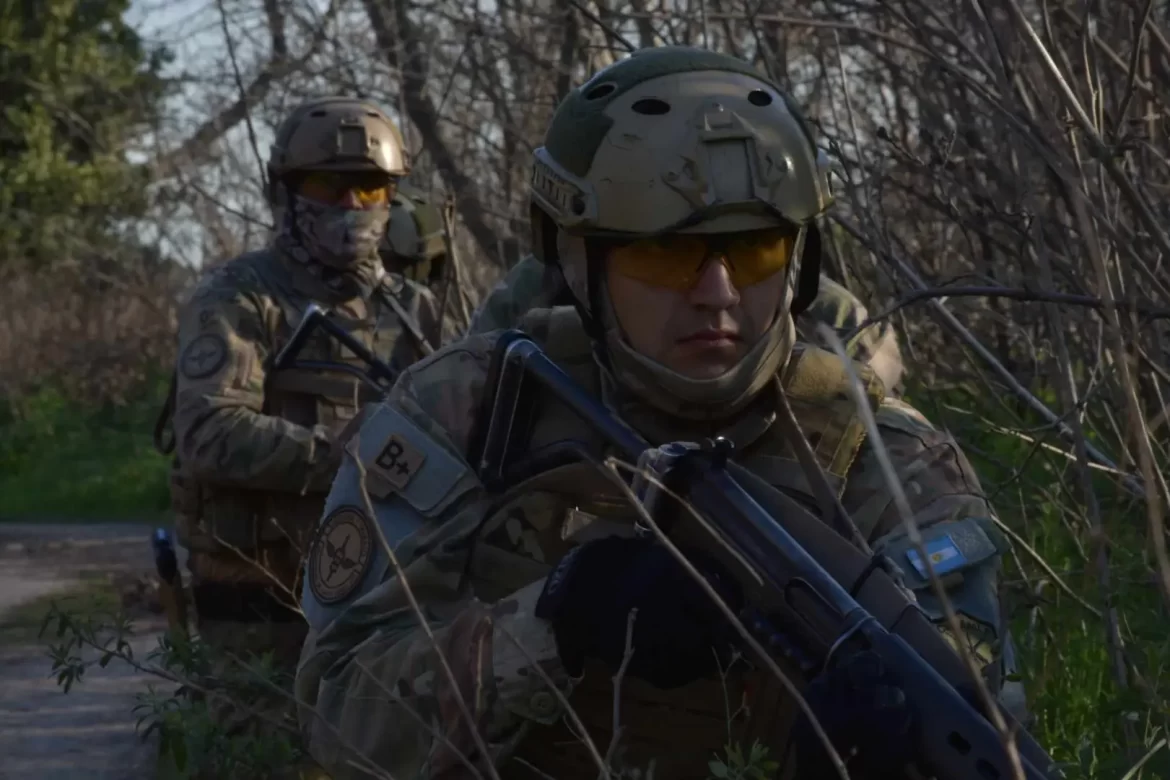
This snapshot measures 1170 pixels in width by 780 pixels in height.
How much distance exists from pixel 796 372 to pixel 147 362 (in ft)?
51.2

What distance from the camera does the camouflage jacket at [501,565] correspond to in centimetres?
252

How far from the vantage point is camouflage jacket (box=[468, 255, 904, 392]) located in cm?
374

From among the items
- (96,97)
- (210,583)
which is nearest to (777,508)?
(210,583)

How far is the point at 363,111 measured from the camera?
5.95m

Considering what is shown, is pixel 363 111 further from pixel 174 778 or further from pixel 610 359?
pixel 610 359

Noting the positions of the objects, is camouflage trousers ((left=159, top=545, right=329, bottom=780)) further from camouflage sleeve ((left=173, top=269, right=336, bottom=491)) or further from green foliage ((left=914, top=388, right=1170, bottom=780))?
green foliage ((left=914, top=388, right=1170, bottom=780))

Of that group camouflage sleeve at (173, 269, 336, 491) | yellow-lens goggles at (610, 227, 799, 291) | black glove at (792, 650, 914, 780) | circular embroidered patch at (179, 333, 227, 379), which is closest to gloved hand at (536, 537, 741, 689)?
black glove at (792, 650, 914, 780)

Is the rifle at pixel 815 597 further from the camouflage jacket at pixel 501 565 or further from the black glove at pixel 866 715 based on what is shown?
the camouflage jacket at pixel 501 565

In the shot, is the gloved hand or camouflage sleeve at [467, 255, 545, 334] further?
camouflage sleeve at [467, 255, 545, 334]

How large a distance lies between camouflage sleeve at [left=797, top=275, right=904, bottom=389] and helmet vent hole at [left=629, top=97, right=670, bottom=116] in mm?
897

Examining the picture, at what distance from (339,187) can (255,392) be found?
0.72 metres

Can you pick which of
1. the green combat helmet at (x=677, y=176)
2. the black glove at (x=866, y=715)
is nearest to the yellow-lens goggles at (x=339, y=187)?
the green combat helmet at (x=677, y=176)

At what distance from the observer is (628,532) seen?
2.72 m

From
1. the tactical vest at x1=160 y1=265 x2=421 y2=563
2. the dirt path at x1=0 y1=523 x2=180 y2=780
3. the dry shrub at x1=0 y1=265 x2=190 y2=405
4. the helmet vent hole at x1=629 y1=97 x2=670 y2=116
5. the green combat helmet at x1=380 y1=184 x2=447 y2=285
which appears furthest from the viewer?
the dry shrub at x1=0 y1=265 x2=190 y2=405
